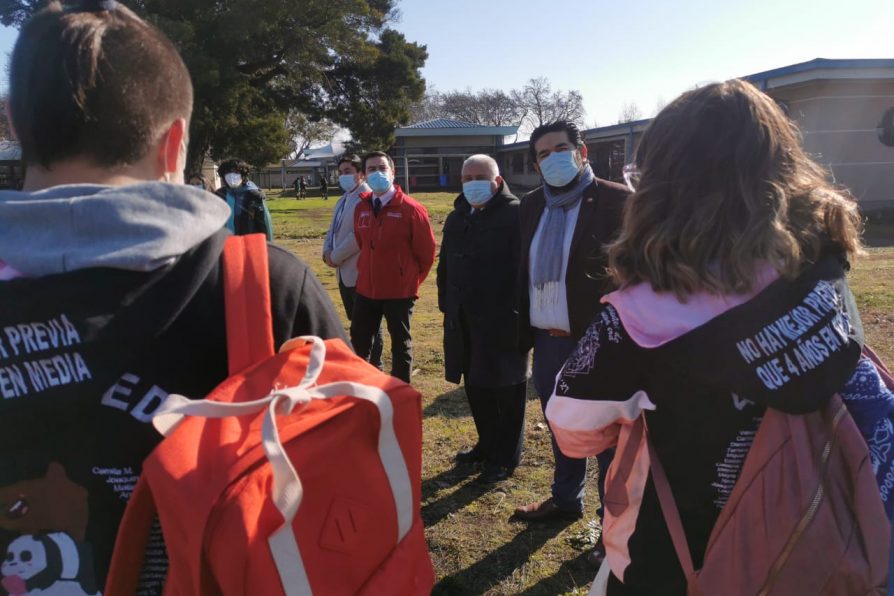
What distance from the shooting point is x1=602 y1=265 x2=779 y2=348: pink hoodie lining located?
1456mm

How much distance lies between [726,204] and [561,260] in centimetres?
181

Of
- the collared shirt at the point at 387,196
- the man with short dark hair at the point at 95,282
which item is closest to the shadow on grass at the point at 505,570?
the man with short dark hair at the point at 95,282

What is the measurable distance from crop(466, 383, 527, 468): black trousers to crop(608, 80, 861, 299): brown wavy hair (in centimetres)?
261

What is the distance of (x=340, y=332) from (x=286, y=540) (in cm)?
44

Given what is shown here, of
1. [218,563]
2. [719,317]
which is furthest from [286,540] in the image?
[719,317]

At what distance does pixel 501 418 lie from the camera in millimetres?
4191

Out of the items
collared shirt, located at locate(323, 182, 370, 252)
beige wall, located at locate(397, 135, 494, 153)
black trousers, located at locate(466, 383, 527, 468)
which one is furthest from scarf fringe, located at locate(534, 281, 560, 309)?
beige wall, located at locate(397, 135, 494, 153)

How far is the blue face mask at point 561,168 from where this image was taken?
345 centimetres

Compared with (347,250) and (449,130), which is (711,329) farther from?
(449,130)

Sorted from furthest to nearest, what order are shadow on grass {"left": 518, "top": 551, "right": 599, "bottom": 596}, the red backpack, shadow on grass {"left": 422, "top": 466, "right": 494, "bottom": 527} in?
1. shadow on grass {"left": 422, "top": 466, "right": 494, "bottom": 527}
2. shadow on grass {"left": 518, "top": 551, "right": 599, "bottom": 596}
3. the red backpack

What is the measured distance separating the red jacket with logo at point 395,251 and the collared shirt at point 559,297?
6.43 feet

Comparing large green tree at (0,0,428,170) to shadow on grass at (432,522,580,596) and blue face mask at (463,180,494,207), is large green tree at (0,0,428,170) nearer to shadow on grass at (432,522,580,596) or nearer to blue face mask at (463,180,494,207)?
blue face mask at (463,180,494,207)

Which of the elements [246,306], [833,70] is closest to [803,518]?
[246,306]

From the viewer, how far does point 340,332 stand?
4.35 feet
